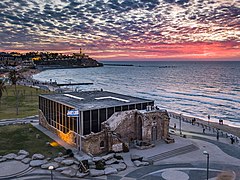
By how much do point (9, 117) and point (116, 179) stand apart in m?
35.0

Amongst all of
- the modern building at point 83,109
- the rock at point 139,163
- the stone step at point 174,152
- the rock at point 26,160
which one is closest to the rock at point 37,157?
the rock at point 26,160

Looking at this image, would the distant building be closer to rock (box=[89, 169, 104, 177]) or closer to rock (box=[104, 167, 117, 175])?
rock (box=[89, 169, 104, 177])

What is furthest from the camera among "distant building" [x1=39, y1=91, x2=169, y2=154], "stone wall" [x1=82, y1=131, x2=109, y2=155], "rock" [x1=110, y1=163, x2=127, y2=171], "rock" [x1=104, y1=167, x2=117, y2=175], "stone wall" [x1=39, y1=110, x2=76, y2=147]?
"stone wall" [x1=39, y1=110, x2=76, y2=147]

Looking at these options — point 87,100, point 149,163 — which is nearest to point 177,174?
point 149,163

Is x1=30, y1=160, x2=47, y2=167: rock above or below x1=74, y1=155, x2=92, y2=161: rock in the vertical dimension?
below

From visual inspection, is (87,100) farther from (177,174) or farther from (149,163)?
(177,174)

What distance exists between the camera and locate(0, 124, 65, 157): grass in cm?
3484

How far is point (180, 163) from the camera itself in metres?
32.0

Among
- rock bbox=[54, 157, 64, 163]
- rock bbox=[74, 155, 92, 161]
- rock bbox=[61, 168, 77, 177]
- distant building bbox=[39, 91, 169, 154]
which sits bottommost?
rock bbox=[61, 168, 77, 177]

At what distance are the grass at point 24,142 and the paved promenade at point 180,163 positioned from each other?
199 centimetres

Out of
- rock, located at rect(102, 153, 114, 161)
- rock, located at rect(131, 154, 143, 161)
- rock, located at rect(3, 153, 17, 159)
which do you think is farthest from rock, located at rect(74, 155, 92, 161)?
rock, located at rect(3, 153, 17, 159)

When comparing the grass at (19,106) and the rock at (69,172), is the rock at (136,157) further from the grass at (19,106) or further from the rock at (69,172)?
the grass at (19,106)

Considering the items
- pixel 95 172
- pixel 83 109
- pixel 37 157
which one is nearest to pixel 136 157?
pixel 95 172

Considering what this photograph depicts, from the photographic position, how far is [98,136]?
34594 millimetres
